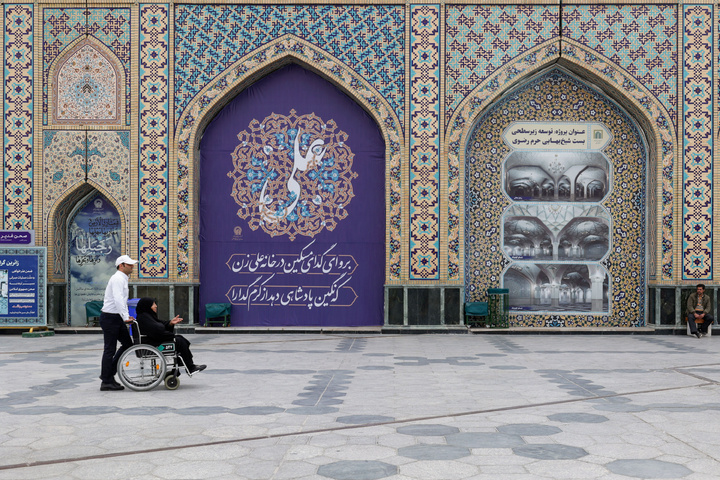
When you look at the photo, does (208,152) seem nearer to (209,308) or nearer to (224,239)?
(224,239)

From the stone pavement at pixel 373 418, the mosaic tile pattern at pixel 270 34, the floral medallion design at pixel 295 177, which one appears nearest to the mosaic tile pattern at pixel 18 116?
the mosaic tile pattern at pixel 270 34

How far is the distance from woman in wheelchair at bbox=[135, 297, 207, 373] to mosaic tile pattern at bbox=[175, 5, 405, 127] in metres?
6.20

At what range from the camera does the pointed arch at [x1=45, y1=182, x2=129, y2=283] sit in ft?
38.4

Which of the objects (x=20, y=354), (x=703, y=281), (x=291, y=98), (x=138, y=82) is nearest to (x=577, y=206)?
(x=703, y=281)

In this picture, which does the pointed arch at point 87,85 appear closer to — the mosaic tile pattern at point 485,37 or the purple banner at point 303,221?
the purple banner at point 303,221

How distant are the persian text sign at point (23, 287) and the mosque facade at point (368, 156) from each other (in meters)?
0.55

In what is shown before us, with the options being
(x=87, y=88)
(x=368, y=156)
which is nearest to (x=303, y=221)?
(x=368, y=156)

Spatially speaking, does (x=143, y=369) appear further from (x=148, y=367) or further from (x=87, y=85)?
(x=87, y=85)

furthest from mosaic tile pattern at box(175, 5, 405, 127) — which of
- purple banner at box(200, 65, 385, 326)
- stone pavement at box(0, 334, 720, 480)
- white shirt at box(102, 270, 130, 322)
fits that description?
white shirt at box(102, 270, 130, 322)

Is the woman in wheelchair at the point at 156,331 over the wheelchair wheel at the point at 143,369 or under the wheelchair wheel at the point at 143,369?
over

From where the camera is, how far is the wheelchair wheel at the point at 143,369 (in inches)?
239

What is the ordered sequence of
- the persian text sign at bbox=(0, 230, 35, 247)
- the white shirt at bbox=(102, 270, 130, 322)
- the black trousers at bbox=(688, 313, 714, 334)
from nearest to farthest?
1. the white shirt at bbox=(102, 270, 130, 322)
2. the persian text sign at bbox=(0, 230, 35, 247)
3. the black trousers at bbox=(688, 313, 714, 334)

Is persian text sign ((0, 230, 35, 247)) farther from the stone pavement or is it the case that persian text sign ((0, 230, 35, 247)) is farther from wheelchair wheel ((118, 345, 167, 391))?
wheelchair wheel ((118, 345, 167, 391))

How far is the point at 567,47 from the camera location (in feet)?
38.5
